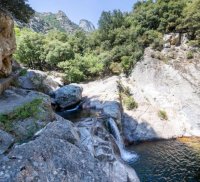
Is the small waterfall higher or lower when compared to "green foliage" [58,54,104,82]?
lower

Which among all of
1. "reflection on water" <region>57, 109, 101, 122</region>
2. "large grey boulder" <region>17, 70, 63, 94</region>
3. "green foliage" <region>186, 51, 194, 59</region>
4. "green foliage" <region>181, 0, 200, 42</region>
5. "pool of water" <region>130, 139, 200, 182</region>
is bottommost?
"pool of water" <region>130, 139, 200, 182</region>

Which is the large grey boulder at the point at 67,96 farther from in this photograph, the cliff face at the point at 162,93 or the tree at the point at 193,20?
the tree at the point at 193,20

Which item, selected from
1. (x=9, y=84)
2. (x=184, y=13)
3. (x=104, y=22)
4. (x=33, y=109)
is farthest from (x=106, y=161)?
(x=104, y=22)

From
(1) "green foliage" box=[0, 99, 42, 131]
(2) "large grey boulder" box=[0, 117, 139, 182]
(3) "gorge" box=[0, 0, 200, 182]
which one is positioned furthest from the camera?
(1) "green foliage" box=[0, 99, 42, 131]

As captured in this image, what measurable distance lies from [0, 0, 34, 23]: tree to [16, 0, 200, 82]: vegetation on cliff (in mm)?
16843

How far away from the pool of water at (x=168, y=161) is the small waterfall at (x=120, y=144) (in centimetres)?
73

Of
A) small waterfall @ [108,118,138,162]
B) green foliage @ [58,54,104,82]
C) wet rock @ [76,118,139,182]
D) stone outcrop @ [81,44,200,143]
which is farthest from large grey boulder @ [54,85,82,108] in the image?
wet rock @ [76,118,139,182]

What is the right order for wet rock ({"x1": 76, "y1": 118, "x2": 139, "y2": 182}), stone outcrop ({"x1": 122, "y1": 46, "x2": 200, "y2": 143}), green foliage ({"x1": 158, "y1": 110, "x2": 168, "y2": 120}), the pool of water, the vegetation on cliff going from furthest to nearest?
the vegetation on cliff
green foliage ({"x1": 158, "y1": 110, "x2": 168, "y2": 120})
stone outcrop ({"x1": 122, "y1": 46, "x2": 200, "y2": 143})
the pool of water
wet rock ({"x1": 76, "y1": 118, "x2": 139, "y2": 182})

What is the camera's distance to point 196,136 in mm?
31922

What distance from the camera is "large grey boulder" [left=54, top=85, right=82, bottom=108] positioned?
34.7 meters

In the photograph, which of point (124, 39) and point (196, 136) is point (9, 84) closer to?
point (196, 136)

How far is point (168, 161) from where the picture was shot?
24312 millimetres

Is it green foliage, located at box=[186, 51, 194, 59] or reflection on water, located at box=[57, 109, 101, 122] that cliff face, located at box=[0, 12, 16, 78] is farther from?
green foliage, located at box=[186, 51, 194, 59]

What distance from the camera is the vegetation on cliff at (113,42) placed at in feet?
145
